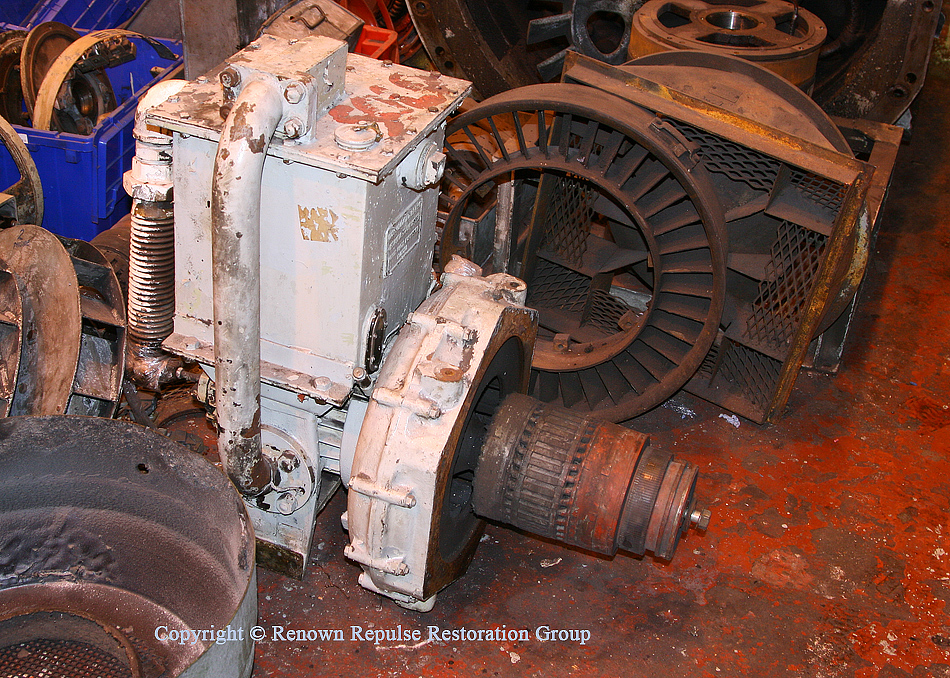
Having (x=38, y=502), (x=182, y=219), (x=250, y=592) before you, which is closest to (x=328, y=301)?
(x=182, y=219)

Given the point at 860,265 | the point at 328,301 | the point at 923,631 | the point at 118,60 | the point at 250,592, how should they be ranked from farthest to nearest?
→ 1. the point at 118,60
2. the point at 860,265
3. the point at 923,631
4. the point at 328,301
5. the point at 250,592

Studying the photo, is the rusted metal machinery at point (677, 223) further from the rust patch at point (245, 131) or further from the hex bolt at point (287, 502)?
the rust patch at point (245, 131)

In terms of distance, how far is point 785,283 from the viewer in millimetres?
3064

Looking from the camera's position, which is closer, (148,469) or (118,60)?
(148,469)

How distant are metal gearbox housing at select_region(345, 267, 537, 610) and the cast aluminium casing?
0.14 meters

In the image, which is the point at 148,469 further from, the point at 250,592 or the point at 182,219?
the point at 182,219

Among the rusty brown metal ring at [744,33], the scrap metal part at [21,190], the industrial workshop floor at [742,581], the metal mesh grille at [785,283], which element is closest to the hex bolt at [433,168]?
the industrial workshop floor at [742,581]

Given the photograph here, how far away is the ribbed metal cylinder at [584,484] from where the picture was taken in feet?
7.35

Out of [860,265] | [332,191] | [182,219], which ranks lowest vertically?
[860,265]

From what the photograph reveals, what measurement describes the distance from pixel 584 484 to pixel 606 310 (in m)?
1.51

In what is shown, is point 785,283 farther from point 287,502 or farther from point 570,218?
point 287,502

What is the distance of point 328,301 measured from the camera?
2139 mm

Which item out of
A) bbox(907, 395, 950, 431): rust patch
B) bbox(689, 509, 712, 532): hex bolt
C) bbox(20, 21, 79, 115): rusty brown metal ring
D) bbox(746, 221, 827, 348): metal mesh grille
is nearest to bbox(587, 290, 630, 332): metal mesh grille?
bbox(746, 221, 827, 348): metal mesh grille

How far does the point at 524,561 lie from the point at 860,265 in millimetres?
1698
